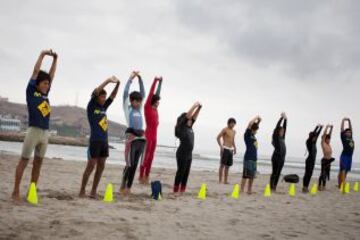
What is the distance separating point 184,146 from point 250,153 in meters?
2.22

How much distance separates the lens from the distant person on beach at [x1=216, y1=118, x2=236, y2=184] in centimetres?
1254

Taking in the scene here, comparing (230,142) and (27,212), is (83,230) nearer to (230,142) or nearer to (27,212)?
(27,212)

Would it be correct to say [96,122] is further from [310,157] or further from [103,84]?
[310,157]

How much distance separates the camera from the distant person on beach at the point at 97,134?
6703 millimetres

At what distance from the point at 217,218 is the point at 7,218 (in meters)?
2.88

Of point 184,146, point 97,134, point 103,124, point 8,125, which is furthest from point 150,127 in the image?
point 8,125

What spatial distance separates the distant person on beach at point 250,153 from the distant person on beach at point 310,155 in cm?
280

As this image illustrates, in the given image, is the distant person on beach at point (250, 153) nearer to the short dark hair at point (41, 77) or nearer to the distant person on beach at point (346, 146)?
the distant person on beach at point (346, 146)

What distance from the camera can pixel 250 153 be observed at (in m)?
10.0

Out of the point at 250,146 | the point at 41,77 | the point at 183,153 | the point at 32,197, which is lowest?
the point at 32,197

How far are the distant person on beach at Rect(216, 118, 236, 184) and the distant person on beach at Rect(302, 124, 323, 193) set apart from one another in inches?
90.1

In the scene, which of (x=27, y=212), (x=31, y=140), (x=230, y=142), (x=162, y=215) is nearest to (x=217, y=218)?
(x=162, y=215)

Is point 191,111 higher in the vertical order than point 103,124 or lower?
higher

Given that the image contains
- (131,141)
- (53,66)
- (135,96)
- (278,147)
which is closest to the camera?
(53,66)
